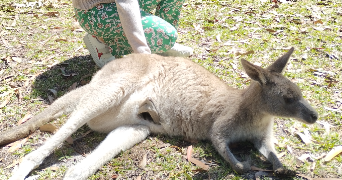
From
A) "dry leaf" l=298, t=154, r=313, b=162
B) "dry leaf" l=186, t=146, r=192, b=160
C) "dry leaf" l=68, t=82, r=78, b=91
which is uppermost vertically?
"dry leaf" l=68, t=82, r=78, b=91

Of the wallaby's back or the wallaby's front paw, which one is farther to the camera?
the wallaby's back

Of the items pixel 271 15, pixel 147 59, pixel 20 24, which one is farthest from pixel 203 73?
pixel 20 24

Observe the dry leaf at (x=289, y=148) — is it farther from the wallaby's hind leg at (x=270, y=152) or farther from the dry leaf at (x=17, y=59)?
the dry leaf at (x=17, y=59)

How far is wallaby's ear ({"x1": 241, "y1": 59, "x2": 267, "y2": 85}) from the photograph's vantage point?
108 inches

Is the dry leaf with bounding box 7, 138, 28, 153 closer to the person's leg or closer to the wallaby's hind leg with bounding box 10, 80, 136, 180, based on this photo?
the wallaby's hind leg with bounding box 10, 80, 136, 180

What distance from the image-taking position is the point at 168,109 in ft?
10.6

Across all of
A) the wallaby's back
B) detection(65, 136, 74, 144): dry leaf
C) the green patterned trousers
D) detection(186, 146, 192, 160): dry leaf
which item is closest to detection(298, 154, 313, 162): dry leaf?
the wallaby's back

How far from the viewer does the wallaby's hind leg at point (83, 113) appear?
276 cm

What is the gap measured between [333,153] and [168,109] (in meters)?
1.60

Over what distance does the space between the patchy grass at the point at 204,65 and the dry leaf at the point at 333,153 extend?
5 centimetres

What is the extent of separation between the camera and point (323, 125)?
334 cm

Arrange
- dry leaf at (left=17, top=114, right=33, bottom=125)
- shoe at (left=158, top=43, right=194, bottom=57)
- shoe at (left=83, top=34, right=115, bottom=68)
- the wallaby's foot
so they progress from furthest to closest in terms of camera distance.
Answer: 1. shoe at (left=158, top=43, right=194, bottom=57)
2. shoe at (left=83, top=34, right=115, bottom=68)
3. dry leaf at (left=17, top=114, right=33, bottom=125)
4. the wallaby's foot

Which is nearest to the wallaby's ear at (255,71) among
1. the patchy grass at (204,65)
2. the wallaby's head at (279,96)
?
the wallaby's head at (279,96)

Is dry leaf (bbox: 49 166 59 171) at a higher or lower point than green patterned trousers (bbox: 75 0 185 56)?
lower
